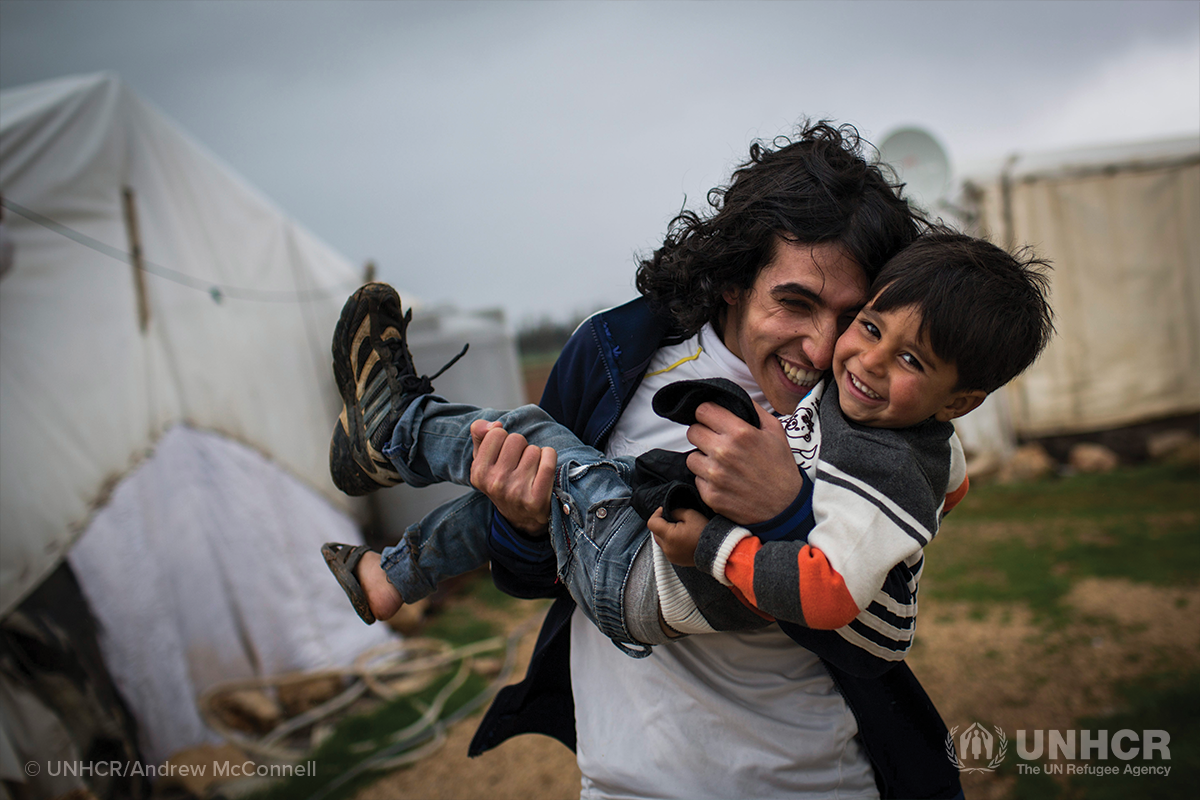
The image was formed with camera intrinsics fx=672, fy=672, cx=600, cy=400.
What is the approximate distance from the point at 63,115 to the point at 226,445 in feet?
6.48

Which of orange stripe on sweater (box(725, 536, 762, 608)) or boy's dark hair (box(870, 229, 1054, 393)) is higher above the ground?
boy's dark hair (box(870, 229, 1054, 393))

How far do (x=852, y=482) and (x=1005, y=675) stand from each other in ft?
10.8

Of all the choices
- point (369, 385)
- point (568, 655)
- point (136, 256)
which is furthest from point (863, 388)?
point (136, 256)

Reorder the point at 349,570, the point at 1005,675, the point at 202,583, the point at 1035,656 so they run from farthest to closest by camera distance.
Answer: the point at 202,583 < the point at 1035,656 < the point at 1005,675 < the point at 349,570

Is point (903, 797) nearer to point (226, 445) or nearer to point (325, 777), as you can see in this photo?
point (325, 777)

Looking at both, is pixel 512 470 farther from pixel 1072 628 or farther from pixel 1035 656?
pixel 1072 628

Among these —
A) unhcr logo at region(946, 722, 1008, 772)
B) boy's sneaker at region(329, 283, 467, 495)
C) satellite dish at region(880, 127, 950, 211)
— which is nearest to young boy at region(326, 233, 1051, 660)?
boy's sneaker at region(329, 283, 467, 495)

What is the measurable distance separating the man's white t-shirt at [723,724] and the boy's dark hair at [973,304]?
Result: 0.43 meters

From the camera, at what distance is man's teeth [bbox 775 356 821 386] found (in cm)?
147

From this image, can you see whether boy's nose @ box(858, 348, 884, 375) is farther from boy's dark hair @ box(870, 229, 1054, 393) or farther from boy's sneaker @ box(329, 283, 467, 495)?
boy's sneaker @ box(329, 283, 467, 495)

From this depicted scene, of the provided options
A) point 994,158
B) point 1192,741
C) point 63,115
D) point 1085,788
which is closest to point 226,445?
point 63,115

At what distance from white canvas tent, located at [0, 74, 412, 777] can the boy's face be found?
339 cm

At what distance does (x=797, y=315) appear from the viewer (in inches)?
56.9

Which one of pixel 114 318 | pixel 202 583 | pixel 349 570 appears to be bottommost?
pixel 202 583
